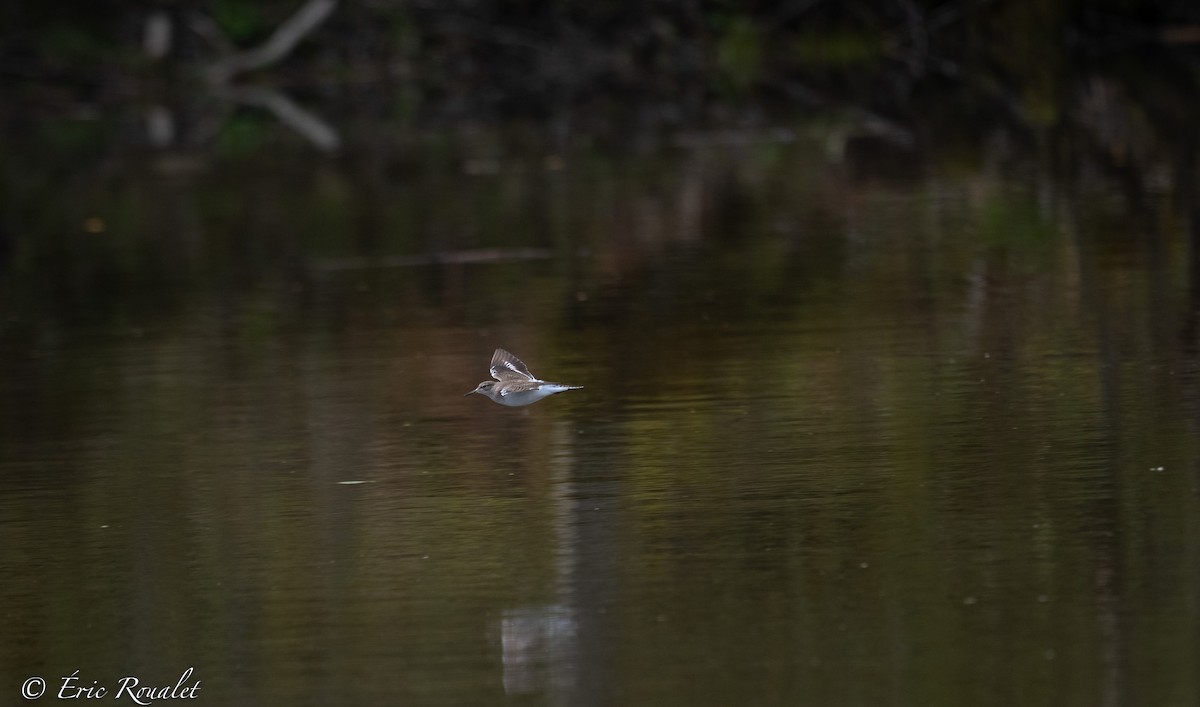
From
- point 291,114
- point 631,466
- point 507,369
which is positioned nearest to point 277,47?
point 291,114

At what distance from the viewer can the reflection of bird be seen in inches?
325

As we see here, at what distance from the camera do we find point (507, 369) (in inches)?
349

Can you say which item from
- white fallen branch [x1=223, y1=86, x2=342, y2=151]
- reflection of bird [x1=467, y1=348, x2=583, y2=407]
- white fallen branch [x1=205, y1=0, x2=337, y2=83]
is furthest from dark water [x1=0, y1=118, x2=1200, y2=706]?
white fallen branch [x1=205, y1=0, x2=337, y2=83]

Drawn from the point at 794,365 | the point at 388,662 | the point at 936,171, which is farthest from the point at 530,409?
the point at 936,171

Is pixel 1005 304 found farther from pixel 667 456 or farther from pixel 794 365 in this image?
pixel 667 456

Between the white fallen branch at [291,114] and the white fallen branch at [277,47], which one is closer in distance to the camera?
the white fallen branch at [291,114]

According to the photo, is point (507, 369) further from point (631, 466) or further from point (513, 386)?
point (631, 466)

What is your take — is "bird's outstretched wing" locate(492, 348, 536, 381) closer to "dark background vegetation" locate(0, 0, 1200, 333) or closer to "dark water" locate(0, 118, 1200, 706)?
"dark water" locate(0, 118, 1200, 706)

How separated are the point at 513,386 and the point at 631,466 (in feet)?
1.79

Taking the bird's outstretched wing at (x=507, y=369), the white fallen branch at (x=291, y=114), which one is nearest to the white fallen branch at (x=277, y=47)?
the white fallen branch at (x=291, y=114)

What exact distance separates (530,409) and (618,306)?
2.56 meters

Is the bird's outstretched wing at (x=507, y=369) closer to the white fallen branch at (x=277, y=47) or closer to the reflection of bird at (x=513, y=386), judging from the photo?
the reflection of bird at (x=513, y=386)

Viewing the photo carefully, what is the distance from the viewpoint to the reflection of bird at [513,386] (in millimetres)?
8250

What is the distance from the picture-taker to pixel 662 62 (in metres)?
34.6
